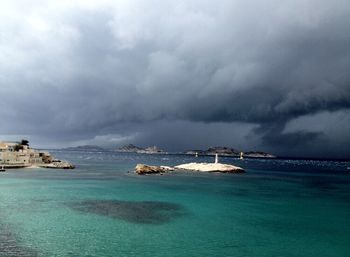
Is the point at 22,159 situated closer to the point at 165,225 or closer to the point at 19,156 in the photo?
the point at 19,156

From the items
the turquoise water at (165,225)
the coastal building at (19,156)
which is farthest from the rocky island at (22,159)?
the turquoise water at (165,225)

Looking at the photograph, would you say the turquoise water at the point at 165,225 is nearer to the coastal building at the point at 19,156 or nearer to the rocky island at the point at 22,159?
the rocky island at the point at 22,159

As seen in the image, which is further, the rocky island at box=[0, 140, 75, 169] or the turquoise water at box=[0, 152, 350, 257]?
the rocky island at box=[0, 140, 75, 169]

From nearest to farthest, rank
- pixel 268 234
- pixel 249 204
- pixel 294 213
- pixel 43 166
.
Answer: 1. pixel 268 234
2. pixel 294 213
3. pixel 249 204
4. pixel 43 166

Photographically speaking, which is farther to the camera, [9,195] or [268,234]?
[9,195]

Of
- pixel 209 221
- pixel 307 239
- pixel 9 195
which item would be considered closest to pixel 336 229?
pixel 307 239

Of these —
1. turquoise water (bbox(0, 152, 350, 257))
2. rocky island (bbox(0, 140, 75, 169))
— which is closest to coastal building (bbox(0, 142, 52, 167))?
rocky island (bbox(0, 140, 75, 169))

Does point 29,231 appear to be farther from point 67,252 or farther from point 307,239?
point 307,239

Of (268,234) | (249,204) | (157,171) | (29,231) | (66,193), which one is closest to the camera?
(29,231)

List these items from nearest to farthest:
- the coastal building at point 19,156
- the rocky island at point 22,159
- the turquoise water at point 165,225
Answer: the turquoise water at point 165,225, the rocky island at point 22,159, the coastal building at point 19,156

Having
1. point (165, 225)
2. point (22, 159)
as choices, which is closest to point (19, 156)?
point (22, 159)

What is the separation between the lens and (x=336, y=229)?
42.3 m

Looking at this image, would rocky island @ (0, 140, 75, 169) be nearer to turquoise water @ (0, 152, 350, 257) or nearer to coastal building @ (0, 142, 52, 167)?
coastal building @ (0, 142, 52, 167)

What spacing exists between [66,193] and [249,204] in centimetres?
3333
